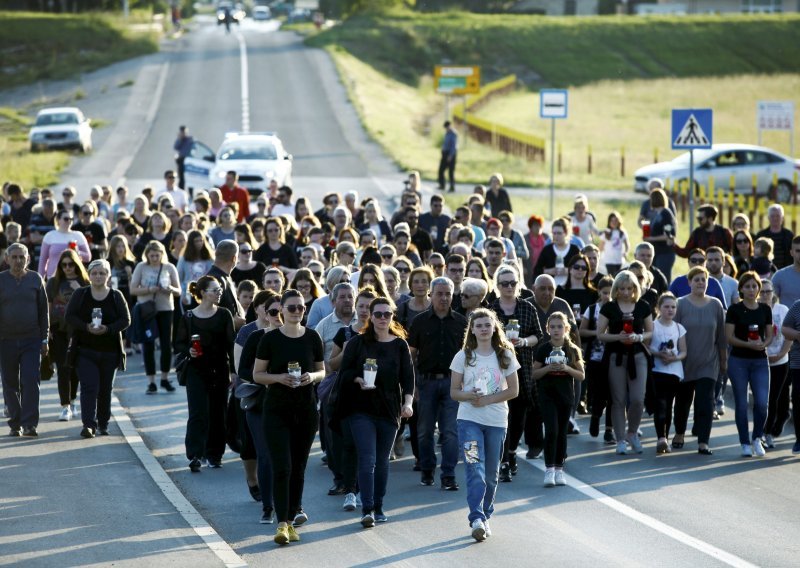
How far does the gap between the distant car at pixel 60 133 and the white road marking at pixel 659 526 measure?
38133 mm

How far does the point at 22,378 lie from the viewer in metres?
15.0

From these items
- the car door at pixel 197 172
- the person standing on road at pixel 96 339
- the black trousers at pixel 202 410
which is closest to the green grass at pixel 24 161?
the car door at pixel 197 172

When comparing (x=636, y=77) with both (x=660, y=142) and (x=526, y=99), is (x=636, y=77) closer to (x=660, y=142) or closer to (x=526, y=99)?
(x=526, y=99)

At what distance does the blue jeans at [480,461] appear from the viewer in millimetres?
10992

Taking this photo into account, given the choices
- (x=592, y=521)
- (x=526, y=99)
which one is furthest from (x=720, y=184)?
(x=526, y=99)

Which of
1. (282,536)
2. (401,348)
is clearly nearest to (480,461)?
(401,348)

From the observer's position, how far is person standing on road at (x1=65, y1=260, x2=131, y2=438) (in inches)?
583

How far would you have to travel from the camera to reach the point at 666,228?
69.3 feet

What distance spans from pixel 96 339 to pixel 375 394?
4600mm

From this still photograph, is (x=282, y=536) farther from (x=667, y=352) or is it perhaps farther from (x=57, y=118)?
(x=57, y=118)

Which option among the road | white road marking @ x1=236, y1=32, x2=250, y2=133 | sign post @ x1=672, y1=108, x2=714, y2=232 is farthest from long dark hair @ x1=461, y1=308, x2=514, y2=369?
white road marking @ x1=236, y1=32, x2=250, y2=133

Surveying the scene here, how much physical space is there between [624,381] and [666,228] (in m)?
6.95

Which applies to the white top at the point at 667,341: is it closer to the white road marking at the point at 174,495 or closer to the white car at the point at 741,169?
the white road marking at the point at 174,495

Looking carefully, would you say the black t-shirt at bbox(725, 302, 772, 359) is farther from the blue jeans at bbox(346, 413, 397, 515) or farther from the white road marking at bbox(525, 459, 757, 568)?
the blue jeans at bbox(346, 413, 397, 515)
